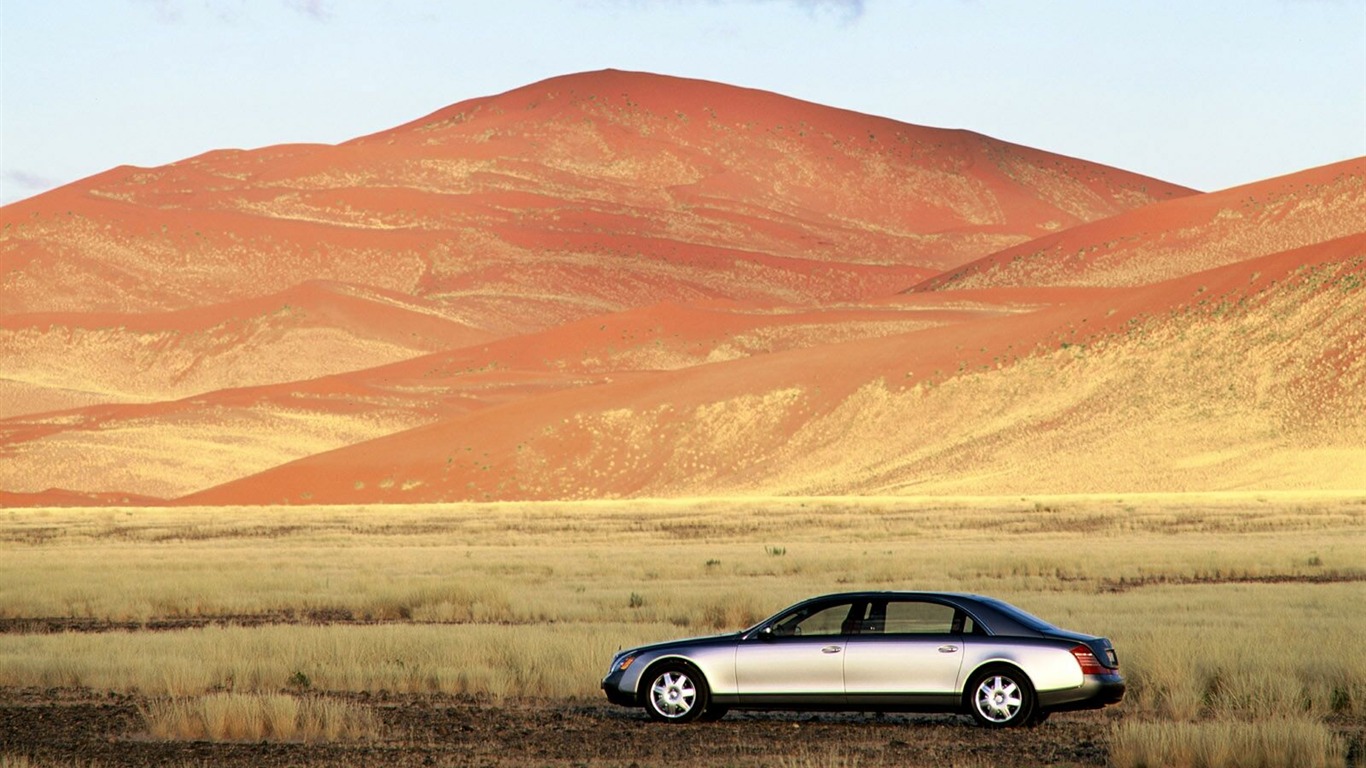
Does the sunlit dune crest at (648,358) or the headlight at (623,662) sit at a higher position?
the sunlit dune crest at (648,358)

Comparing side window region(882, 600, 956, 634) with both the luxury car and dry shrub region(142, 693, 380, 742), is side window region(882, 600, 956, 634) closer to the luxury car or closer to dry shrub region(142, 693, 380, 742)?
the luxury car

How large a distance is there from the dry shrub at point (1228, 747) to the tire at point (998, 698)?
1.13m

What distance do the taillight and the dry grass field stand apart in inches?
25.0

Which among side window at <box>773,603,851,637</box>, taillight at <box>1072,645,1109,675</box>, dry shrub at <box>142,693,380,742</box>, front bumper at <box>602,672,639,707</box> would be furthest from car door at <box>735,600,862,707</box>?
dry shrub at <box>142,693,380,742</box>

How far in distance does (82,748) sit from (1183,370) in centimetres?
8017

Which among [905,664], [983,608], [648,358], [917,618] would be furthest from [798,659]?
[648,358]

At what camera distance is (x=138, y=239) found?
605ft

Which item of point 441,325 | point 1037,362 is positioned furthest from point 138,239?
point 1037,362

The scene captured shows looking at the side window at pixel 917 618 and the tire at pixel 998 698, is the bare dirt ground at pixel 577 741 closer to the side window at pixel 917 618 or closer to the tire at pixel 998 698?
the tire at pixel 998 698

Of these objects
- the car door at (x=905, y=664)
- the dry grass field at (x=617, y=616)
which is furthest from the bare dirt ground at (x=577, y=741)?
the car door at (x=905, y=664)

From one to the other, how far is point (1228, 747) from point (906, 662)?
8.93ft

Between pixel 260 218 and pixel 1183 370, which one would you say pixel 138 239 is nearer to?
pixel 260 218

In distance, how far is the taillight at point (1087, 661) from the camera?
1368 cm

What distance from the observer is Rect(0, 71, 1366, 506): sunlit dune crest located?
8394cm
